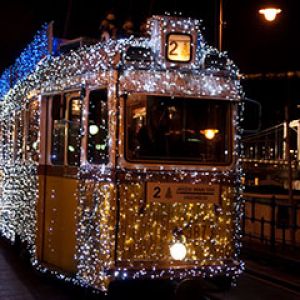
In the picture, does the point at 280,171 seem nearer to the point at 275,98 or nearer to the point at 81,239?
the point at 275,98

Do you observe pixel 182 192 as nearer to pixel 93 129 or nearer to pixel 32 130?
pixel 93 129

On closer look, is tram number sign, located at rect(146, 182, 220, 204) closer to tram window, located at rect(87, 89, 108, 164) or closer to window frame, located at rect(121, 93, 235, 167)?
window frame, located at rect(121, 93, 235, 167)

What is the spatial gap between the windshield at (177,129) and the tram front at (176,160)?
12mm

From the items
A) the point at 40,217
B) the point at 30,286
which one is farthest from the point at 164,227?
the point at 30,286

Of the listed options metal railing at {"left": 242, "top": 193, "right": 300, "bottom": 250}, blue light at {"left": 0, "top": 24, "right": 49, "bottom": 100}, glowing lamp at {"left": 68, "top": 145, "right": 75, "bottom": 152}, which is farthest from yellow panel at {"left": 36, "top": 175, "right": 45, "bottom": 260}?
metal railing at {"left": 242, "top": 193, "right": 300, "bottom": 250}

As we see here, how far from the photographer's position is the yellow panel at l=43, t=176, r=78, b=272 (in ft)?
26.3

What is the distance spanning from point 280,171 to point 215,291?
32.2m

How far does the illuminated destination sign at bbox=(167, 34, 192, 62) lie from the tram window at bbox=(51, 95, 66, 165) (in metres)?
1.63

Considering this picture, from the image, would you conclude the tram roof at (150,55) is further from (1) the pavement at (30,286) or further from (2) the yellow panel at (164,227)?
(1) the pavement at (30,286)

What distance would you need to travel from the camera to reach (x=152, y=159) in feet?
24.4

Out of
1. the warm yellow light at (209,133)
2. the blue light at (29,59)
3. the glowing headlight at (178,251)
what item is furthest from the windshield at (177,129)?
the blue light at (29,59)

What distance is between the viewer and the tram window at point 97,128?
7500 millimetres

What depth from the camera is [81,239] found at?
7711 mm

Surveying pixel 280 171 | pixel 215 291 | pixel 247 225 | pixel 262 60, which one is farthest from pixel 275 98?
pixel 280 171
